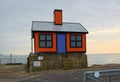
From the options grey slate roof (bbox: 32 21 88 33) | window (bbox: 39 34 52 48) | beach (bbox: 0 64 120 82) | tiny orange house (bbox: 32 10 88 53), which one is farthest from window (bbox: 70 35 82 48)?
beach (bbox: 0 64 120 82)

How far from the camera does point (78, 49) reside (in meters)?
28.7

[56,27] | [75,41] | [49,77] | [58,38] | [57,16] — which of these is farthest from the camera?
[57,16]

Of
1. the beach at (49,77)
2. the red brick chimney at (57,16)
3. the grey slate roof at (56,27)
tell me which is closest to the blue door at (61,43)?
the grey slate roof at (56,27)

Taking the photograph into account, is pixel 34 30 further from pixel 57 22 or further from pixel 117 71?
pixel 117 71

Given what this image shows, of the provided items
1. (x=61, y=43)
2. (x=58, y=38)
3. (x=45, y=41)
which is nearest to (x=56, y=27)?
(x=58, y=38)

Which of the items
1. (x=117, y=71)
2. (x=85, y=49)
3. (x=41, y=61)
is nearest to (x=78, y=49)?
(x=85, y=49)

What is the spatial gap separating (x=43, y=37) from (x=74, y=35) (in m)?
3.71

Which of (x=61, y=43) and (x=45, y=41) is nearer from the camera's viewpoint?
(x=45, y=41)

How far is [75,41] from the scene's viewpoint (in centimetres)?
2880

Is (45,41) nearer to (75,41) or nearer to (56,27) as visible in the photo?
(56,27)

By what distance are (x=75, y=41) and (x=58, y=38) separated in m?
2.11

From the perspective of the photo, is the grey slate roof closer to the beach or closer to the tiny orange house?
the tiny orange house

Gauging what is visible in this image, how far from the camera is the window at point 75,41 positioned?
28.6 m

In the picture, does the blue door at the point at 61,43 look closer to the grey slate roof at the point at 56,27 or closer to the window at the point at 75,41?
the grey slate roof at the point at 56,27
